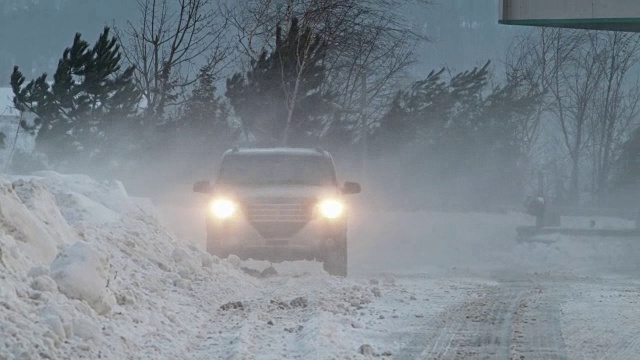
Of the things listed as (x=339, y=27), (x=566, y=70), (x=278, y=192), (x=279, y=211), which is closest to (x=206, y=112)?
(x=339, y=27)

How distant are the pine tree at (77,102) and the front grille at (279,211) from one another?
12842 millimetres

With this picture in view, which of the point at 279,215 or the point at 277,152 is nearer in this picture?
the point at 279,215

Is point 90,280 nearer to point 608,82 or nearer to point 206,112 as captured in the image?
point 206,112

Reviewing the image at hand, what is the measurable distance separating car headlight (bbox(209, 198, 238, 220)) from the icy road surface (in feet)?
2.54

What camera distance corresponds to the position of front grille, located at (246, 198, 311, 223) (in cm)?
1477

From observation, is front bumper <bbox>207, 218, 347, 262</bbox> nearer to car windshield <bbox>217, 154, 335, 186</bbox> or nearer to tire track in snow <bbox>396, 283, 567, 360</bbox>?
car windshield <bbox>217, 154, 335, 186</bbox>

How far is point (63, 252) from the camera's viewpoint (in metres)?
8.76

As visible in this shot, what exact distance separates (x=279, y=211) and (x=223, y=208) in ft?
2.81

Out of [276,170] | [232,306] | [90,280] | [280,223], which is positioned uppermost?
[276,170]

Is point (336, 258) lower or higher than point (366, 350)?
higher

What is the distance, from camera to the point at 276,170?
634 inches

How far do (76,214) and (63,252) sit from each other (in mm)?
4016

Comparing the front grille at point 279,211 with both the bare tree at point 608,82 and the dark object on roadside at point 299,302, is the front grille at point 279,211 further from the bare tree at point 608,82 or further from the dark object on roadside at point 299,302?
the bare tree at point 608,82

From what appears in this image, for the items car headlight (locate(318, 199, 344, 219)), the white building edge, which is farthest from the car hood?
the white building edge
